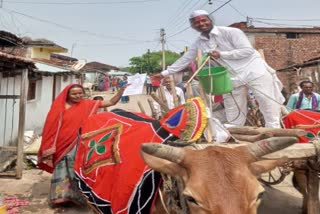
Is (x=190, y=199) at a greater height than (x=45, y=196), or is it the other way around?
(x=190, y=199)

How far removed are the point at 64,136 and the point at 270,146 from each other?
13.2 ft

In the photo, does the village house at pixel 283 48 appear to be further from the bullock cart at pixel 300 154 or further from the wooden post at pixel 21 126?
the bullock cart at pixel 300 154

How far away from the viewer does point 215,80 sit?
374 cm

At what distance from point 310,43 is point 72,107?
18669 millimetres

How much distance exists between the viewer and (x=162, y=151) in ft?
7.34

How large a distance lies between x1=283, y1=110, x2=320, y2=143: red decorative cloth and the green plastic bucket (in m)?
0.89

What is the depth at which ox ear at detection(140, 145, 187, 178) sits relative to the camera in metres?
2.33

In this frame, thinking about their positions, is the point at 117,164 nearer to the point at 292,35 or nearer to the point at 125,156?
the point at 125,156

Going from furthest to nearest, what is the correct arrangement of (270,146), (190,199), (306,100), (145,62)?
(145,62) < (306,100) < (270,146) < (190,199)

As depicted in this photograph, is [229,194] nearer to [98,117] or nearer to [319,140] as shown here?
[319,140]

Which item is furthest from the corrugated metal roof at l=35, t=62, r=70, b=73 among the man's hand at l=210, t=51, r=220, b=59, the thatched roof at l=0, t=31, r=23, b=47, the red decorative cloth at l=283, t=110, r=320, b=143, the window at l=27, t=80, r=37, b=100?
the red decorative cloth at l=283, t=110, r=320, b=143

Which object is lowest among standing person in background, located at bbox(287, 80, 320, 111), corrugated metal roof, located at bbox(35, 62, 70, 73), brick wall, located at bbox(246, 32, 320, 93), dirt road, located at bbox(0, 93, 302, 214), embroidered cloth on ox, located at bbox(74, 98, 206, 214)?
dirt road, located at bbox(0, 93, 302, 214)

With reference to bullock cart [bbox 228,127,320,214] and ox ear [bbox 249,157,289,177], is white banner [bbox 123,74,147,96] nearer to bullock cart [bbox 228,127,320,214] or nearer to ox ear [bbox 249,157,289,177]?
bullock cart [bbox 228,127,320,214]

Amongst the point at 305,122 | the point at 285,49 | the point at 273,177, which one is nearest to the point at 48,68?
the point at 273,177
